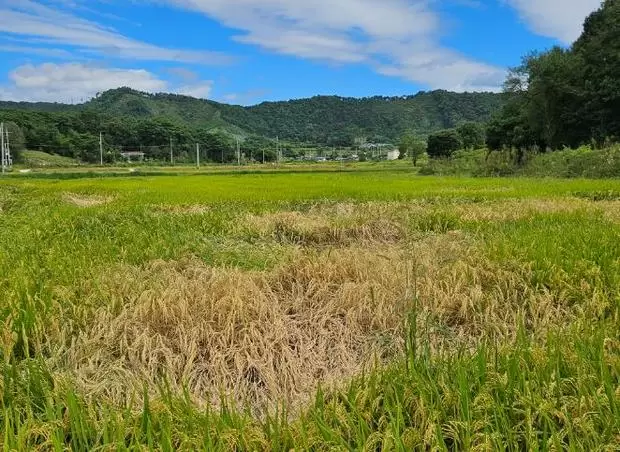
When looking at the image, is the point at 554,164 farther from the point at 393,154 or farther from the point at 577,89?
the point at 393,154

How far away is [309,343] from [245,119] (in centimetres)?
13371

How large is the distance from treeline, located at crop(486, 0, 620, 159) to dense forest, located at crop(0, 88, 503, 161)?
62.0 meters

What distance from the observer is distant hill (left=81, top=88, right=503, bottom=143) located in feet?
386

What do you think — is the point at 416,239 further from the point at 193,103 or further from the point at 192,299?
the point at 193,103

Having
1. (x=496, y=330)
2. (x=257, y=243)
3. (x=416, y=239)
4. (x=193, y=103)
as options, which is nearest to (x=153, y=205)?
(x=257, y=243)

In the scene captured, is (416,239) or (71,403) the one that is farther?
(416,239)

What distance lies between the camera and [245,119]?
133m

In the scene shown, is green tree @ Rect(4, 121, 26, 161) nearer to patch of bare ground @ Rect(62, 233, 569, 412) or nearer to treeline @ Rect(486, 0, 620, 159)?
treeline @ Rect(486, 0, 620, 159)

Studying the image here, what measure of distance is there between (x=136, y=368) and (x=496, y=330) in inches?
92.7

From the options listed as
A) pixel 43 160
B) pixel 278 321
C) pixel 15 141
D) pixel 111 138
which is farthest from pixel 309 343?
pixel 111 138

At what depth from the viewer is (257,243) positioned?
6.62 m

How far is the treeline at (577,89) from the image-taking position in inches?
1165

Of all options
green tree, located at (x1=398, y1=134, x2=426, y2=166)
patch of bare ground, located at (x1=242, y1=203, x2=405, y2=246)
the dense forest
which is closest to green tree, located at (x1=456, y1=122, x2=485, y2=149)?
green tree, located at (x1=398, y1=134, x2=426, y2=166)

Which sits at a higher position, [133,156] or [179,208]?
[133,156]
